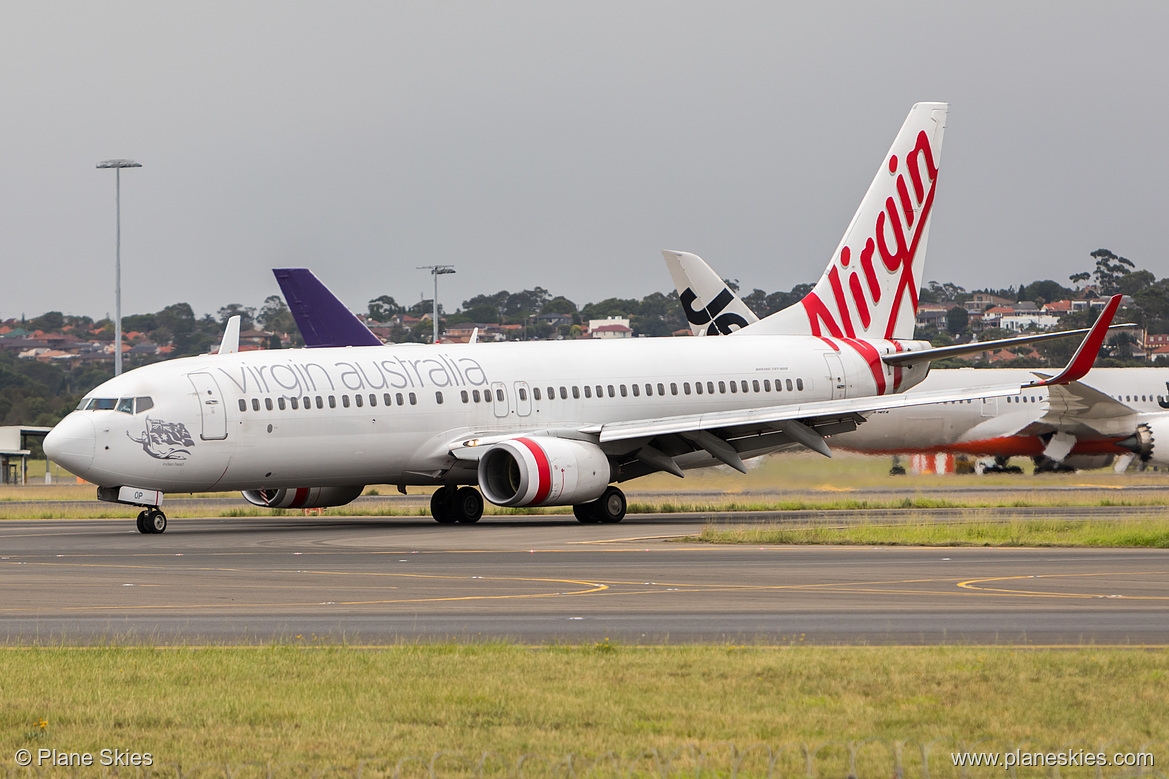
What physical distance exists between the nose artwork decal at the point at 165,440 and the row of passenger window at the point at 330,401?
4.43 feet

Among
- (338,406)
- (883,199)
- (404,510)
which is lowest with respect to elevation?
(404,510)

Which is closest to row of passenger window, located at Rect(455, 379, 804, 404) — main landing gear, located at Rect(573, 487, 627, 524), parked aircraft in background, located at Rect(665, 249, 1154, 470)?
main landing gear, located at Rect(573, 487, 627, 524)

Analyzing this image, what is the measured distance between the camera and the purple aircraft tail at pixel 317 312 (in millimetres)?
45031

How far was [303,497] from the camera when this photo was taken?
Result: 38.5 m

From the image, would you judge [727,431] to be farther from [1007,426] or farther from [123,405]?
[1007,426]

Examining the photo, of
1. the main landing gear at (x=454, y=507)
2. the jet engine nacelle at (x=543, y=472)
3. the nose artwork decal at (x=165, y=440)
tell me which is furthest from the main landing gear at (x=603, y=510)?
the nose artwork decal at (x=165, y=440)

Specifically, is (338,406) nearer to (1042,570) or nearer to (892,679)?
(1042,570)

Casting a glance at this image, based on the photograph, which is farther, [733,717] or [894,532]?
[894,532]

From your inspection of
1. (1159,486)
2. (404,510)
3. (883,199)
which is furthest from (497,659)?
(1159,486)

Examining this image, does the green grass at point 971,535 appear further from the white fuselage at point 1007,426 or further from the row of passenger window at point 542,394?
the white fuselage at point 1007,426

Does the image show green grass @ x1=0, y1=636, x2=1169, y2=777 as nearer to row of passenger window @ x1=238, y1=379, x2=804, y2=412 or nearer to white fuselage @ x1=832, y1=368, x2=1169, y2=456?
row of passenger window @ x1=238, y1=379, x2=804, y2=412

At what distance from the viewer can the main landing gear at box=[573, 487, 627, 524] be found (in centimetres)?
3647

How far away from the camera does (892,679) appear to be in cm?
1243

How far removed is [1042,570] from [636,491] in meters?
28.6
